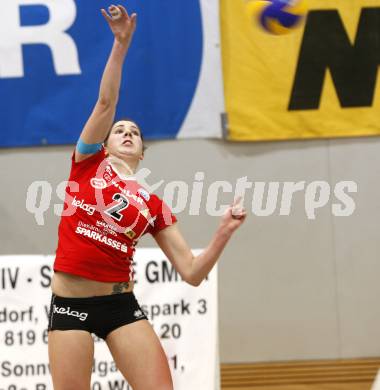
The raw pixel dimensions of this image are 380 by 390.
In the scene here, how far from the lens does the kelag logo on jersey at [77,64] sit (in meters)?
6.59

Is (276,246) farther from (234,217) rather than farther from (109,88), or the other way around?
(109,88)

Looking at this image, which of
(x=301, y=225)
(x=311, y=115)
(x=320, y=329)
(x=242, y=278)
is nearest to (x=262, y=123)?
(x=311, y=115)

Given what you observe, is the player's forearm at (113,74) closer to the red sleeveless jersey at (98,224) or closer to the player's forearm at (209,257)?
the red sleeveless jersey at (98,224)

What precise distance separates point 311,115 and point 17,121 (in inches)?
104

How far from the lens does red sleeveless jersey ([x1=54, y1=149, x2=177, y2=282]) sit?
3607mm

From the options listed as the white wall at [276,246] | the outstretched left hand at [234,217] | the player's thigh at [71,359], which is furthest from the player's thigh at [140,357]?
the white wall at [276,246]

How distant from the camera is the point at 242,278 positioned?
6.80 m

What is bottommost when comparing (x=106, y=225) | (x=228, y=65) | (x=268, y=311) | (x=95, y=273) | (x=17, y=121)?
(x=95, y=273)

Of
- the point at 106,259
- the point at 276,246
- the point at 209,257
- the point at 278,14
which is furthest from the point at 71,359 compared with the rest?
the point at 276,246

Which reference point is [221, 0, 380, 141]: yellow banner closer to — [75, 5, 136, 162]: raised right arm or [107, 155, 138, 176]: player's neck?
[107, 155, 138, 176]: player's neck

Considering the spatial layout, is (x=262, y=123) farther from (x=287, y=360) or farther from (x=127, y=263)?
(x=127, y=263)

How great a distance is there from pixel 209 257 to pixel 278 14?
2238 millimetres

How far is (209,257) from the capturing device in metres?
3.56

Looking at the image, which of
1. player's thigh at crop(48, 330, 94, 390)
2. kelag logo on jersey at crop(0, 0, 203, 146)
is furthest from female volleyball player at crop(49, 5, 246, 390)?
kelag logo on jersey at crop(0, 0, 203, 146)
